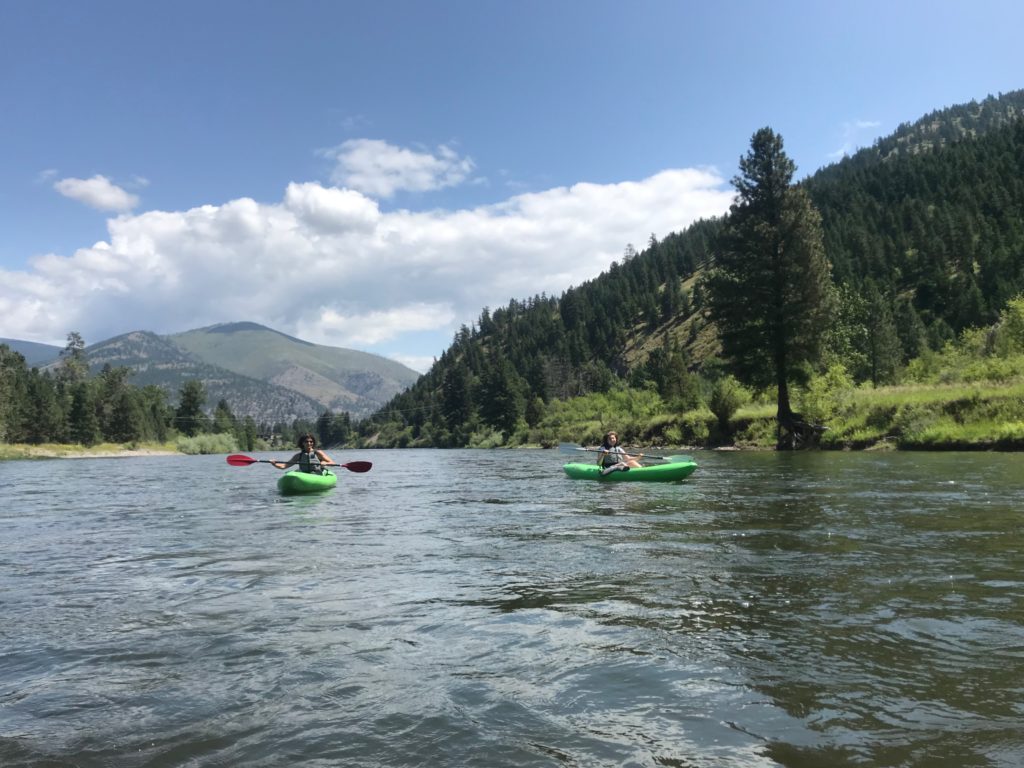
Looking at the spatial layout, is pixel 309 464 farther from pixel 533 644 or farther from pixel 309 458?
pixel 533 644

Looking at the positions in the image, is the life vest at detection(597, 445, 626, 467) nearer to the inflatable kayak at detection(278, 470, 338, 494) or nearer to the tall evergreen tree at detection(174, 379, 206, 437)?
the inflatable kayak at detection(278, 470, 338, 494)

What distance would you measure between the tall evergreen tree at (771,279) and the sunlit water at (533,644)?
22.6m

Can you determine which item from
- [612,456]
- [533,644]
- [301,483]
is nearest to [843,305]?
[612,456]

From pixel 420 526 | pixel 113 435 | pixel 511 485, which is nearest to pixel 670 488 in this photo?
pixel 511 485

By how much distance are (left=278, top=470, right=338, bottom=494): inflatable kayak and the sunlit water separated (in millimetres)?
7749

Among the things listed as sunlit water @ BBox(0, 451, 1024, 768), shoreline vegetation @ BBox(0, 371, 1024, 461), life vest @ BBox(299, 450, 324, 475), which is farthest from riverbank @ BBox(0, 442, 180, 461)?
sunlit water @ BBox(0, 451, 1024, 768)

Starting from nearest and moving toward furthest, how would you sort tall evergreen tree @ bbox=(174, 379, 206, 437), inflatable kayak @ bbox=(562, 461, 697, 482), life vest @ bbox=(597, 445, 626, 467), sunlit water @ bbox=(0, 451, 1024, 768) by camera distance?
sunlit water @ bbox=(0, 451, 1024, 768) < inflatable kayak @ bbox=(562, 461, 697, 482) < life vest @ bbox=(597, 445, 626, 467) < tall evergreen tree @ bbox=(174, 379, 206, 437)

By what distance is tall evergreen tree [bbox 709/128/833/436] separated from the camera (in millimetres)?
33312

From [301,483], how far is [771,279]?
25017mm

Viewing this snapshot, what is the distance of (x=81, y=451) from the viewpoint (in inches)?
3939

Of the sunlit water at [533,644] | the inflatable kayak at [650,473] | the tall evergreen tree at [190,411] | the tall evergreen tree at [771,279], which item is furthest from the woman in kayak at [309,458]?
the tall evergreen tree at [190,411]

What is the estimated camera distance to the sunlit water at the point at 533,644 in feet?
12.5

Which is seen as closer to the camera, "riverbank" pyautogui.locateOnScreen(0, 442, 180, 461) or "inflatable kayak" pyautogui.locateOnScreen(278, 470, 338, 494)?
"inflatable kayak" pyautogui.locateOnScreen(278, 470, 338, 494)

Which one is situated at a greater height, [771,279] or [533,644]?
[771,279]
